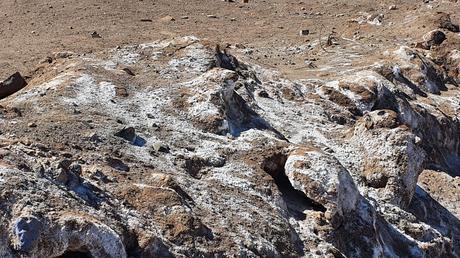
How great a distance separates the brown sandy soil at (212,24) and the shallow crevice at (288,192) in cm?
1108

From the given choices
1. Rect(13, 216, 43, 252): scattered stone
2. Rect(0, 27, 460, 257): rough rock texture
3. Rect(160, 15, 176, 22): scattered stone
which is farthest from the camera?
Rect(160, 15, 176, 22): scattered stone

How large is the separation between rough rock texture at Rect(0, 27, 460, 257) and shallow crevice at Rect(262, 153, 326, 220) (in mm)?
42

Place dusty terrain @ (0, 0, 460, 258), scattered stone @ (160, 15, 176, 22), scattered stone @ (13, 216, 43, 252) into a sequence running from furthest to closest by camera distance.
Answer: scattered stone @ (160, 15, 176, 22), dusty terrain @ (0, 0, 460, 258), scattered stone @ (13, 216, 43, 252)

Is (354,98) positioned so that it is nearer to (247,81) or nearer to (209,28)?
(247,81)

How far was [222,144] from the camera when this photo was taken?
20.0 m

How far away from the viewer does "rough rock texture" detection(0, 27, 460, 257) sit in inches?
567

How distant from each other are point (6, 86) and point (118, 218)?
32.8 feet

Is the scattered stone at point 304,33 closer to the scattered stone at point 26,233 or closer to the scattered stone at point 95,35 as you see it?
the scattered stone at point 95,35

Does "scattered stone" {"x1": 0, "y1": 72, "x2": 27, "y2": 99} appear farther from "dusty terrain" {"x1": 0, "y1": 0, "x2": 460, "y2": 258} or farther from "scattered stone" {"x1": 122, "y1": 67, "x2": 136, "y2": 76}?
"scattered stone" {"x1": 122, "y1": 67, "x2": 136, "y2": 76}

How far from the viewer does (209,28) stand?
38.6 m

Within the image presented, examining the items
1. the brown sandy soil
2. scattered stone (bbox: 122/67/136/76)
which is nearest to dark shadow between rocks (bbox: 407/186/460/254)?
the brown sandy soil

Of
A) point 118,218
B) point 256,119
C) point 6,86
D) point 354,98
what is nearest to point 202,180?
point 118,218

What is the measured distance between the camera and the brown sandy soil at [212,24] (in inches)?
1276

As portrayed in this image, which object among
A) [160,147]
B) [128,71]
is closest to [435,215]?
[160,147]
